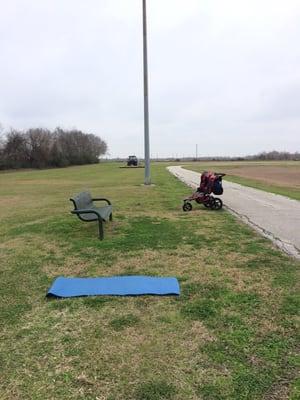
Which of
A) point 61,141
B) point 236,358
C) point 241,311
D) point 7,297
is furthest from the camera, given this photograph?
point 61,141

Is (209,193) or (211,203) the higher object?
(209,193)

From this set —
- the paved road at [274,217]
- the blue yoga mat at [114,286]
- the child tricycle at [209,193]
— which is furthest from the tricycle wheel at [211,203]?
the blue yoga mat at [114,286]

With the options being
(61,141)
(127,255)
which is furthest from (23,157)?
(127,255)

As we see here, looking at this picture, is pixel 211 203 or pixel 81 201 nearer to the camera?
pixel 81 201

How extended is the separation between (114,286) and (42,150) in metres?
91.0

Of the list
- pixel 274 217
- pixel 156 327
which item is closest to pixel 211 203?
pixel 274 217

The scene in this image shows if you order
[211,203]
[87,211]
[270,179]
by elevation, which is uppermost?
[87,211]

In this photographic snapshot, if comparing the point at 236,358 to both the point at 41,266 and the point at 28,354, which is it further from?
the point at 41,266

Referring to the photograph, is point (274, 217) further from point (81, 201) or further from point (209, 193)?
point (81, 201)

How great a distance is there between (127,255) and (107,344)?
9.84 ft

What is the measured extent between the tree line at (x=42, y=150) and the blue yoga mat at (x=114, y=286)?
81.9 meters

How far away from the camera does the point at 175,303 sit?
4.44 m

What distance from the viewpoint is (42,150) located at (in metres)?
92.4

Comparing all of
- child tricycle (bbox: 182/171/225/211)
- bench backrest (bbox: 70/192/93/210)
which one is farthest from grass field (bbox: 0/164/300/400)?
child tricycle (bbox: 182/171/225/211)
